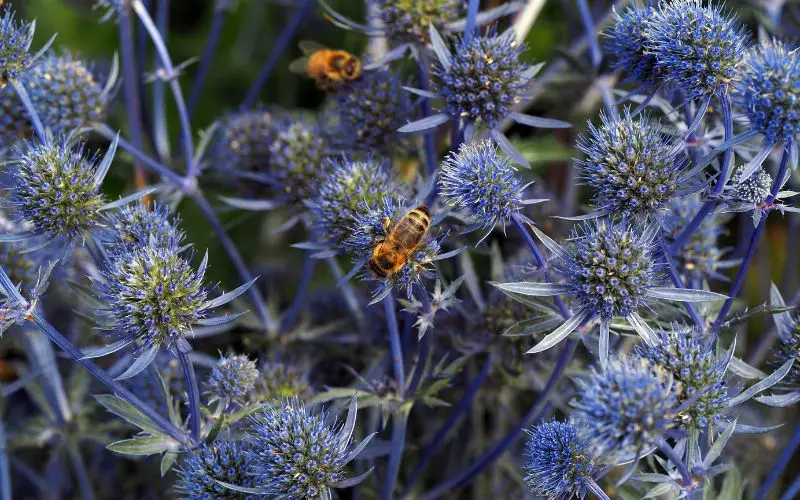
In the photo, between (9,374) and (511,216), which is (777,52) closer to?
(511,216)

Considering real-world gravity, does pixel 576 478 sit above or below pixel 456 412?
above

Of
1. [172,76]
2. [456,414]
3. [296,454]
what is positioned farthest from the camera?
[172,76]

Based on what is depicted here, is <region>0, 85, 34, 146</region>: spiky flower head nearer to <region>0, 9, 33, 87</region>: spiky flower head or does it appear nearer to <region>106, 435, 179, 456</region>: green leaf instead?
<region>0, 9, 33, 87</region>: spiky flower head

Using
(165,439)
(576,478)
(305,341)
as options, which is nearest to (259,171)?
(305,341)

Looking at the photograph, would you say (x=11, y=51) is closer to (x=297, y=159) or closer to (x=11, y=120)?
(x=11, y=120)

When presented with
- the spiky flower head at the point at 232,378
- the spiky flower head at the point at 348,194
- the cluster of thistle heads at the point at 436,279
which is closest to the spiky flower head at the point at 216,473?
the cluster of thistle heads at the point at 436,279

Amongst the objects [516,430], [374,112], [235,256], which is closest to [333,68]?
[374,112]

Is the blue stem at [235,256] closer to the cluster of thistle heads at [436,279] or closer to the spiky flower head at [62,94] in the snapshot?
the cluster of thistle heads at [436,279]
